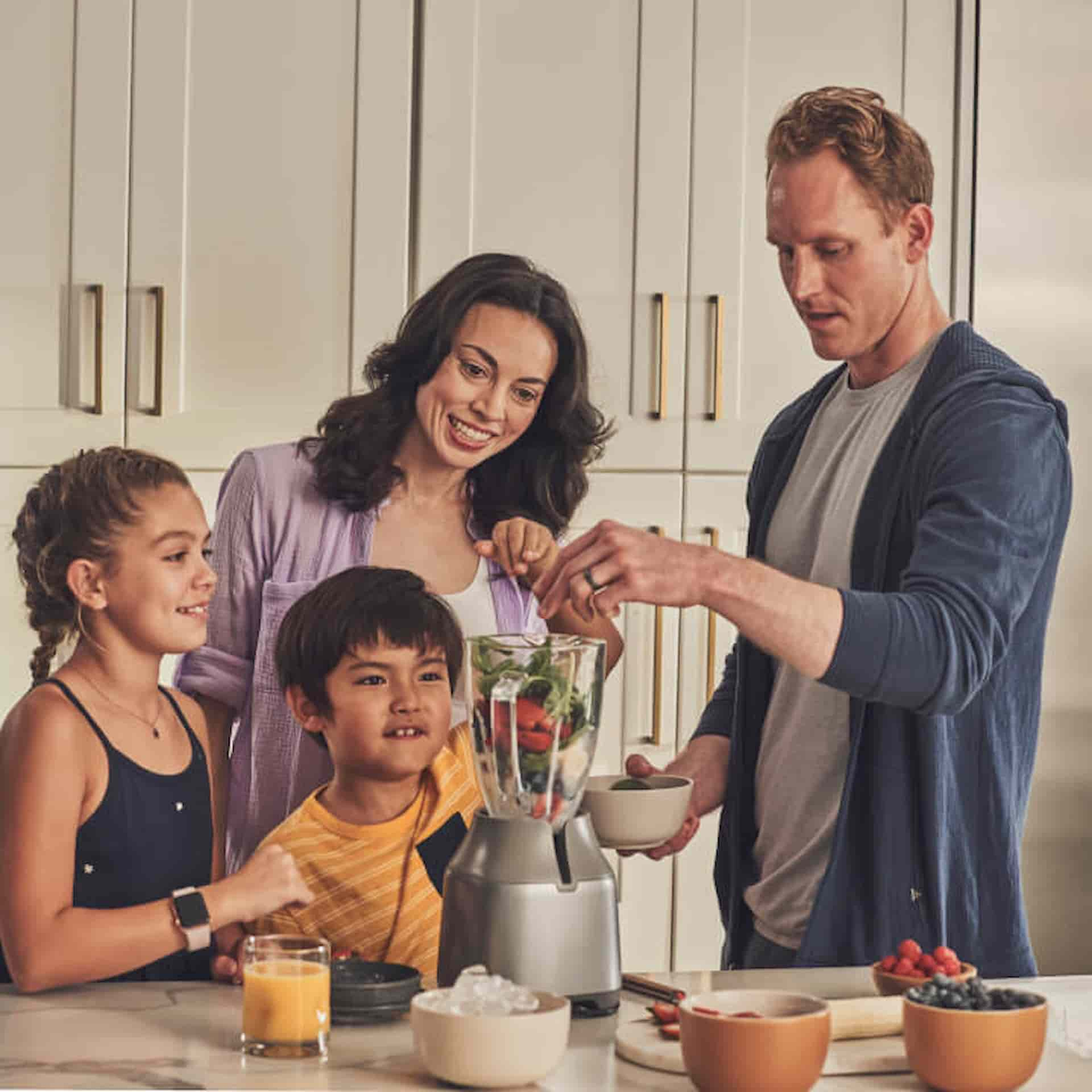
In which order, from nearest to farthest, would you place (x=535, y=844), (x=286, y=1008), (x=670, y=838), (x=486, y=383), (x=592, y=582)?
(x=286, y=1008), (x=535, y=844), (x=592, y=582), (x=670, y=838), (x=486, y=383)

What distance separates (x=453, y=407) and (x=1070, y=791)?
4.90ft

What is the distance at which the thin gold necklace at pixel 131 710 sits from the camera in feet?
5.55

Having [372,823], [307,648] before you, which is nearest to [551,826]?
[372,823]

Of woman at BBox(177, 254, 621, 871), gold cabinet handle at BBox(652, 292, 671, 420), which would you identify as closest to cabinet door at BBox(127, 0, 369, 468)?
gold cabinet handle at BBox(652, 292, 671, 420)

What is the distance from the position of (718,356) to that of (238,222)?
2.72 feet

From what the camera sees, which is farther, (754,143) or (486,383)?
(754,143)

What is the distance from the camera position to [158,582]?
1732 millimetres

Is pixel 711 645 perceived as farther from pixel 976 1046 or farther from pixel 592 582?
pixel 976 1046

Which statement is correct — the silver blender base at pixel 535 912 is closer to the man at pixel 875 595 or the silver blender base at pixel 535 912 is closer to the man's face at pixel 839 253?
the man at pixel 875 595

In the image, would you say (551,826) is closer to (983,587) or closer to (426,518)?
(983,587)

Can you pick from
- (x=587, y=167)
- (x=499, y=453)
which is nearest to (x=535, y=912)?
(x=499, y=453)

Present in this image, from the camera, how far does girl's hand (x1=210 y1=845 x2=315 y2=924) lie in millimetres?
1460

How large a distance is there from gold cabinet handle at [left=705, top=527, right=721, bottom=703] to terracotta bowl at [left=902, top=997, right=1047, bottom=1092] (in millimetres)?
1675

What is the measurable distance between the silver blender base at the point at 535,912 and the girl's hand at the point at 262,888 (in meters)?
0.19
